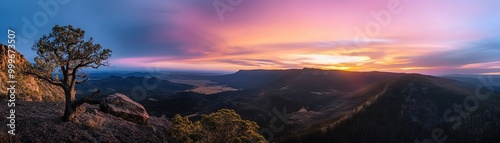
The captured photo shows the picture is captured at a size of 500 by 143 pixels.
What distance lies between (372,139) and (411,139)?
23.6m

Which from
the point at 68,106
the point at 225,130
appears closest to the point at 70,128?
the point at 68,106

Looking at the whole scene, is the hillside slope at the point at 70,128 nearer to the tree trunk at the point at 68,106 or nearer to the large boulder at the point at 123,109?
the tree trunk at the point at 68,106

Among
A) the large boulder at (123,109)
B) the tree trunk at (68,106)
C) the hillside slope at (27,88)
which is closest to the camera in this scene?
the tree trunk at (68,106)

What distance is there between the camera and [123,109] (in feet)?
117

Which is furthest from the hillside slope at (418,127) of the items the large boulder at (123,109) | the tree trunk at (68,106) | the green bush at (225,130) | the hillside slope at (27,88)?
the tree trunk at (68,106)

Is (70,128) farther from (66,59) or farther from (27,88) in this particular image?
(27,88)

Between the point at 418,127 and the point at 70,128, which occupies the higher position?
the point at 70,128

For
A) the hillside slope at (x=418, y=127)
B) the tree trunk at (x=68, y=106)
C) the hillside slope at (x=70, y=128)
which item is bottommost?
the hillside slope at (x=418, y=127)

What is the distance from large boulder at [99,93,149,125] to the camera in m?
34.8

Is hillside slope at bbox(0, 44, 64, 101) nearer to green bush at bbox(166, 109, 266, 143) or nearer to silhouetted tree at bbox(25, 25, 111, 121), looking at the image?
silhouetted tree at bbox(25, 25, 111, 121)

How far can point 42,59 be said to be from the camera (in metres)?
26.0

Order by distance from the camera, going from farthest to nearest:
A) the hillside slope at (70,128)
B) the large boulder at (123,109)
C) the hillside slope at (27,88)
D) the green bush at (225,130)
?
1. the hillside slope at (27,88)
2. the large boulder at (123,109)
3. the green bush at (225,130)
4. the hillside slope at (70,128)

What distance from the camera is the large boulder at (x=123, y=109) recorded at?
114 feet

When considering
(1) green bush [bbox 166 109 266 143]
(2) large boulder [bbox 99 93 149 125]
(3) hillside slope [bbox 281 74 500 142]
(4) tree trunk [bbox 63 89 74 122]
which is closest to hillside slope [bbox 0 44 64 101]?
(2) large boulder [bbox 99 93 149 125]
